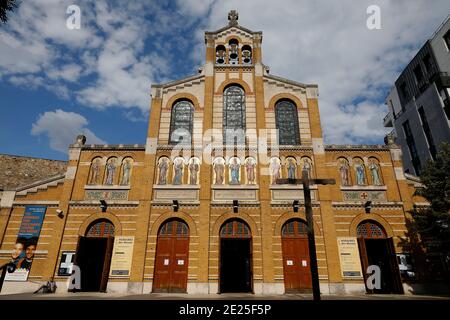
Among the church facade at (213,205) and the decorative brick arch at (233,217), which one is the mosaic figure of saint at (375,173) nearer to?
the church facade at (213,205)

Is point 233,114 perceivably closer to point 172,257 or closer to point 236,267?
point 172,257

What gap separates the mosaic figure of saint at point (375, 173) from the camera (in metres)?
19.1

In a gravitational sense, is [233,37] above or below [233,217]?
above

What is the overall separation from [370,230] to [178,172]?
508 inches

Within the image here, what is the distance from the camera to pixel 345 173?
19.3 metres

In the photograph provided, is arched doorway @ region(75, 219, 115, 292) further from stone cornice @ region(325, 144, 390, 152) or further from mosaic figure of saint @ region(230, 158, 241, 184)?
stone cornice @ region(325, 144, 390, 152)

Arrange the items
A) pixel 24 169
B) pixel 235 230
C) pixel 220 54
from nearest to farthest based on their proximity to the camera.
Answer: pixel 235 230 < pixel 220 54 < pixel 24 169

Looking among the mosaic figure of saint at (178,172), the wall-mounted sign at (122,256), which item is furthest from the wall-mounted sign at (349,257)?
the wall-mounted sign at (122,256)

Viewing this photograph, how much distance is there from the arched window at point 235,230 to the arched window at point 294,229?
2.23 m

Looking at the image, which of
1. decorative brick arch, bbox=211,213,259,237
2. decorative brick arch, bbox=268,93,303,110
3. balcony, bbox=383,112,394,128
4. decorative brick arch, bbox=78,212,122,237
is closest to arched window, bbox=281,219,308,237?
decorative brick arch, bbox=211,213,259,237

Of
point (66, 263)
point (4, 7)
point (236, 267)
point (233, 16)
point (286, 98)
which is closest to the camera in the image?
point (4, 7)

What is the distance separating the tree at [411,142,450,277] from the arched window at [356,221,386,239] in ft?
5.89

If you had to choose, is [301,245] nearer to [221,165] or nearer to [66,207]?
[221,165]

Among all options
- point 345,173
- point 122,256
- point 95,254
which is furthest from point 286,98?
point 95,254
